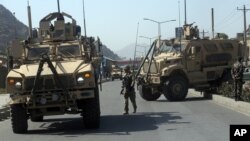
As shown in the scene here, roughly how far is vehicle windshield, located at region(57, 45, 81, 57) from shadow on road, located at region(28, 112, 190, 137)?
2.05 m

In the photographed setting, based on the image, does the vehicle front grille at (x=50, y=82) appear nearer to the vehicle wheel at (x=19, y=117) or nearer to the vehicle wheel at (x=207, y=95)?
the vehicle wheel at (x=19, y=117)

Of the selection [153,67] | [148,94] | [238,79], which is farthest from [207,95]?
[238,79]

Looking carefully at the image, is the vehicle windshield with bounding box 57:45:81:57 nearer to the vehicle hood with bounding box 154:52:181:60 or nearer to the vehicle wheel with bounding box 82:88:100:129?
the vehicle wheel with bounding box 82:88:100:129

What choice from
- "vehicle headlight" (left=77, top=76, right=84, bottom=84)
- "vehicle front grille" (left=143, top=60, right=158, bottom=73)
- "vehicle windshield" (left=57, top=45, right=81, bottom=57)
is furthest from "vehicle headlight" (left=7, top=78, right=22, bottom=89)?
"vehicle front grille" (left=143, top=60, right=158, bottom=73)

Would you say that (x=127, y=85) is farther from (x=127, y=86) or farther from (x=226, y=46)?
(x=226, y=46)

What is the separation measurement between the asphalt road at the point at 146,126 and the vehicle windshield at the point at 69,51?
6.71 ft

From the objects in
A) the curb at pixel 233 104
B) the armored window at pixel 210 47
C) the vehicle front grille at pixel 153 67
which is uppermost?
the armored window at pixel 210 47

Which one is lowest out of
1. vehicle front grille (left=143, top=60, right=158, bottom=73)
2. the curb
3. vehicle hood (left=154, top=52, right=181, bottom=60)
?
the curb

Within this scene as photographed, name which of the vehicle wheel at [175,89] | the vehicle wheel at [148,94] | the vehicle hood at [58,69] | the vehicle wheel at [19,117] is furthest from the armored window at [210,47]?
the vehicle wheel at [19,117]

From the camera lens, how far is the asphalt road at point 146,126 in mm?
13926

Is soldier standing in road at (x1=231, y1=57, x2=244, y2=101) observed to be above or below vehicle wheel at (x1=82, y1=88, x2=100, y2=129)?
above

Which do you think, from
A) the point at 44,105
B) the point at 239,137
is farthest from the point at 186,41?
the point at 239,137

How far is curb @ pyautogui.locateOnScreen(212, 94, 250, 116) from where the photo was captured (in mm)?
19339

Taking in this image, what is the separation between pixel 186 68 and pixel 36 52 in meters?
10.6
